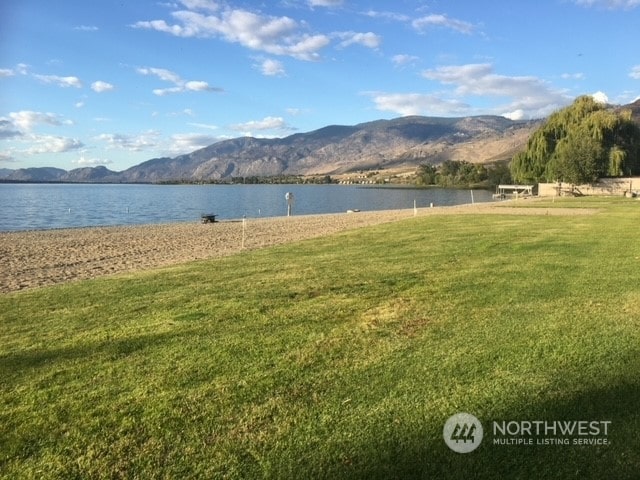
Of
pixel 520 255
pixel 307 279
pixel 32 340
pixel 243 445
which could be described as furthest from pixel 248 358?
pixel 520 255

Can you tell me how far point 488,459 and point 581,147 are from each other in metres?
73.3

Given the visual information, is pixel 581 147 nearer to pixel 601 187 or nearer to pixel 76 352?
pixel 601 187

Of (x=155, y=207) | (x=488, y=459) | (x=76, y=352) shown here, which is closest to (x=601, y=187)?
(x=155, y=207)

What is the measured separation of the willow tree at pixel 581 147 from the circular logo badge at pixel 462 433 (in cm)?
7104

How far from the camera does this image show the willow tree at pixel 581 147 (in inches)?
2655

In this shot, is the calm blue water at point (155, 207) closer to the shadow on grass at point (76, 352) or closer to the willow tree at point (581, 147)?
the willow tree at point (581, 147)

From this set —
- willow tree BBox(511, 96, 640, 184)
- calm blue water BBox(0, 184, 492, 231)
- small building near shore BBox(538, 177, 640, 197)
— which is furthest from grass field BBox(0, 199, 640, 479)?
small building near shore BBox(538, 177, 640, 197)

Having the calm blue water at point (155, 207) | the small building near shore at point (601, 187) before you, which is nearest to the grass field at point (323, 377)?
the calm blue water at point (155, 207)

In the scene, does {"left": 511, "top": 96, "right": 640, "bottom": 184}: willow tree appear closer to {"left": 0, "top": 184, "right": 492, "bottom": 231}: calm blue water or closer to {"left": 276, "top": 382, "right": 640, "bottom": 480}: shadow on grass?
{"left": 0, "top": 184, "right": 492, "bottom": 231}: calm blue water

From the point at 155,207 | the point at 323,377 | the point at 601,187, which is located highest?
the point at 601,187

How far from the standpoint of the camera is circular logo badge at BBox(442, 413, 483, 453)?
3.44 meters

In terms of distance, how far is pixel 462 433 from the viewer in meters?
3.58

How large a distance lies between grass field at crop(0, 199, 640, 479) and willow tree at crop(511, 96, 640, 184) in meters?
65.6

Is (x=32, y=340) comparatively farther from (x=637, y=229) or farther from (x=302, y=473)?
(x=637, y=229)
